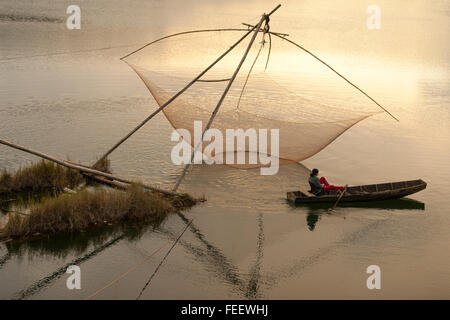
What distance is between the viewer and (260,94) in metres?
13.7

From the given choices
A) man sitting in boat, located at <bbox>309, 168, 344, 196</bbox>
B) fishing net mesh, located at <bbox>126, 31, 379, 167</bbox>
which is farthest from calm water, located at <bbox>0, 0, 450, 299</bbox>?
fishing net mesh, located at <bbox>126, 31, 379, 167</bbox>

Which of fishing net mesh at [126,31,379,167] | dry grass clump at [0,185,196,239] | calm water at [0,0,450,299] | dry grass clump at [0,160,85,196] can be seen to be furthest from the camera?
fishing net mesh at [126,31,379,167]

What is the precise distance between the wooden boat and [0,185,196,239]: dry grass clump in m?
1.78

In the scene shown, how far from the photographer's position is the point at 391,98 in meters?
15.4

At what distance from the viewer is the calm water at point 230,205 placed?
18.9 ft

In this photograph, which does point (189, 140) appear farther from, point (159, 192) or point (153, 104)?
point (153, 104)

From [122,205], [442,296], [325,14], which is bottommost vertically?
[442,296]

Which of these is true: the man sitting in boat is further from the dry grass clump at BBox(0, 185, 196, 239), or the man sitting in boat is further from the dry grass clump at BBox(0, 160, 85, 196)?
the dry grass clump at BBox(0, 160, 85, 196)

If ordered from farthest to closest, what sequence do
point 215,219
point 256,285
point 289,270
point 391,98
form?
point 391,98 < point 215,219 < point 289,270 < point 256,285

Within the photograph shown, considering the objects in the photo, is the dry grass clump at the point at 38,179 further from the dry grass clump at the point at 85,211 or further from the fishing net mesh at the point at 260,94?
the fishing net mesh at the point at 260,94

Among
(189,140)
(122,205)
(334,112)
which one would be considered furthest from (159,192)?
(334,112)

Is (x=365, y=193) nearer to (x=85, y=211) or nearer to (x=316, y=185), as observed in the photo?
(x=316, y=185)

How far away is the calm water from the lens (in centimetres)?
575

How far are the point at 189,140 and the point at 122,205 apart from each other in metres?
2.11
